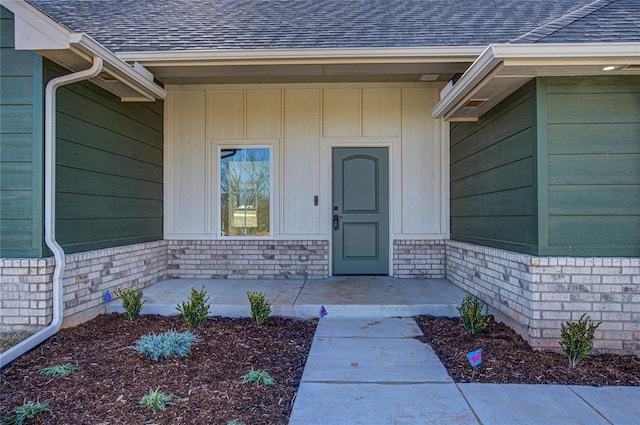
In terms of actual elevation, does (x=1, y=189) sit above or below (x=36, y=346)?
above

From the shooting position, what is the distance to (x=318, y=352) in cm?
357

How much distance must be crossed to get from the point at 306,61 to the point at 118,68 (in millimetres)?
2095

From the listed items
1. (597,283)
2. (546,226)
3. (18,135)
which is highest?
(18,135)

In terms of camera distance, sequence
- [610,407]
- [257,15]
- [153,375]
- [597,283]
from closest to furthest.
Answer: [610,407]
[153,375]
[597,283]
[257,15]

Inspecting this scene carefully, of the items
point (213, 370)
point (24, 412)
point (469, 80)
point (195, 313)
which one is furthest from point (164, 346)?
point (469, 80)

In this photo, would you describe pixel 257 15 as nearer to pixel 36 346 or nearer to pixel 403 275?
pixel 403 275

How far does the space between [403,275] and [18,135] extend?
5138 mm

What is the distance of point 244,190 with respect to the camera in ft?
21.2

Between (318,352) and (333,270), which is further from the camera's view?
(333,270)

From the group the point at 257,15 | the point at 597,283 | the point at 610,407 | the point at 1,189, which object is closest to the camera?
the point at 610,407

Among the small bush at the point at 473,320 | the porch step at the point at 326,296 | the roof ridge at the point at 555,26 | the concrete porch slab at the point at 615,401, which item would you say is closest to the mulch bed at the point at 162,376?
the porch step at the point at 326,296

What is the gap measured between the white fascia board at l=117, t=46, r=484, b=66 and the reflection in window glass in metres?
1.80

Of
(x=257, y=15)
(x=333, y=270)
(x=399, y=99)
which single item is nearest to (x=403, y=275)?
(x=333, y=270)

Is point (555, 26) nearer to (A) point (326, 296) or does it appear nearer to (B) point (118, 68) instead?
(A) point (326, 296)
